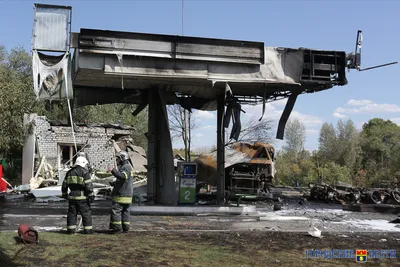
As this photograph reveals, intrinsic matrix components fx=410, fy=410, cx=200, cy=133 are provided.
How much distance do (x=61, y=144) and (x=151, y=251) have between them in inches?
849

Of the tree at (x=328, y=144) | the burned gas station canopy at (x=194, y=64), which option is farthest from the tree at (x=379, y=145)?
the burned gas station canopy at (x=194, y=64)

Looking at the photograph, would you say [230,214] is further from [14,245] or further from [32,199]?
[32,199]

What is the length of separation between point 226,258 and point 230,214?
760 centimetres

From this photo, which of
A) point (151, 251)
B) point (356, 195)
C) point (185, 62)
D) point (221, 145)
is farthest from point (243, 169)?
point (151, 251)

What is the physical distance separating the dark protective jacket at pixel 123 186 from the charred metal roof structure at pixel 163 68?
4421mm

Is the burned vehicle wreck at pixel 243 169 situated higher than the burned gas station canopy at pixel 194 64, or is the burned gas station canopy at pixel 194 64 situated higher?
the burned gas station canopy at pixel 194 64

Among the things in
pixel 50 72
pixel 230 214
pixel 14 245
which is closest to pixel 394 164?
pixel 230 214

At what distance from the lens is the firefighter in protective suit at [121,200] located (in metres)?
9.69

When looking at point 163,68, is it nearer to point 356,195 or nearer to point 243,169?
point 243,169

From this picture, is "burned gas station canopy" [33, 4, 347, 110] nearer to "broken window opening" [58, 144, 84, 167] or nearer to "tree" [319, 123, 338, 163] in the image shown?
"broken window opening" [58, 144, 84, 167]

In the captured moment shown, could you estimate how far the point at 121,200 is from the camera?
9.75m

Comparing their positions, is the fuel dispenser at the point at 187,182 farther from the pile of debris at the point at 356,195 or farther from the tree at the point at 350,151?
the tree at the point at 350,151

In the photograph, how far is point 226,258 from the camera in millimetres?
7301

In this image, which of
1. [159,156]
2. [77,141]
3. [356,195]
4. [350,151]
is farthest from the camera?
[350,151]
